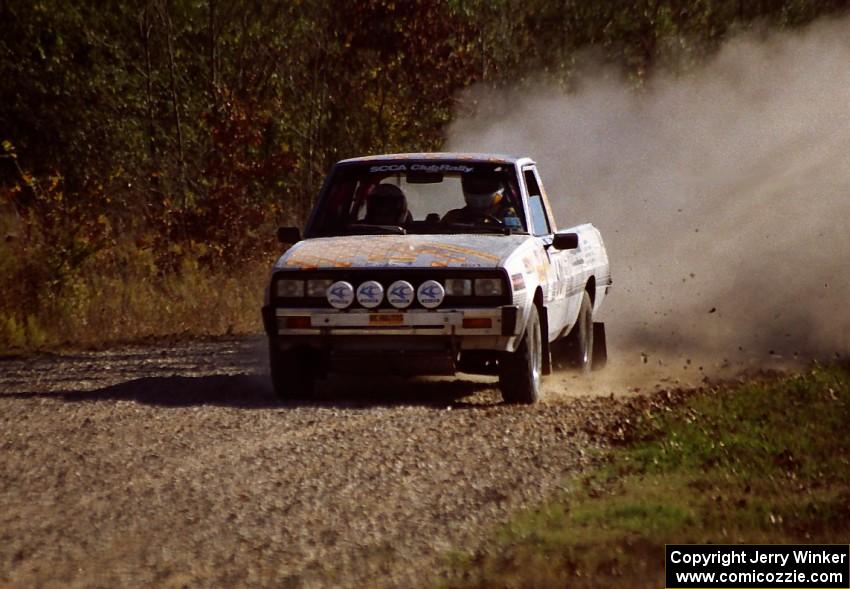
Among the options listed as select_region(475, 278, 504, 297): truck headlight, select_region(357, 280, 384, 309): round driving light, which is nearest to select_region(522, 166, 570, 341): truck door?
select_region(475, 278, 504, 297): truck headlight

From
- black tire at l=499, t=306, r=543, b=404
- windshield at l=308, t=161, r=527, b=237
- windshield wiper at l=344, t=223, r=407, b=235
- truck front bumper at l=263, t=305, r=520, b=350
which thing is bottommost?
black tire at l=499, t=306, r=543, b=404

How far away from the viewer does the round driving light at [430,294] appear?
11.4 meters

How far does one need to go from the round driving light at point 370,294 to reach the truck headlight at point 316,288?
263mm

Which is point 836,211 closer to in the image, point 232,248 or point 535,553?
point 232,248

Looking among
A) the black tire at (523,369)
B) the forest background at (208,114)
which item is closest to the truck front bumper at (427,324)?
the black tire at (523,369)

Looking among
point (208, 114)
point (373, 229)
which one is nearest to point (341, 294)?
point (373, 229)

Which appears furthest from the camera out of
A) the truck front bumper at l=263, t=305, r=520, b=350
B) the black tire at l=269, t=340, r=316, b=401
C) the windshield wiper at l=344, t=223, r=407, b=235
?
the windshield wiper at l=344, t=223, r=407, b=235

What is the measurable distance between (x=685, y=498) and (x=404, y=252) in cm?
386

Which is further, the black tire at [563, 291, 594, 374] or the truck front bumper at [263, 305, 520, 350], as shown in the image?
the black tire at [563, 291, 594, 374]

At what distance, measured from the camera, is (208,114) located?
887 inches

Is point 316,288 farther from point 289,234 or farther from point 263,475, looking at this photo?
point 263,475

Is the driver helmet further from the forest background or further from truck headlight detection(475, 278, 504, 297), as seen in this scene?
the forest background

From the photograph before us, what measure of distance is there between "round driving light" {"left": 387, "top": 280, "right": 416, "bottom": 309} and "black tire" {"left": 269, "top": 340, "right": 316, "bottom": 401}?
956 mm

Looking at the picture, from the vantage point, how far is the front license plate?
1148cm
